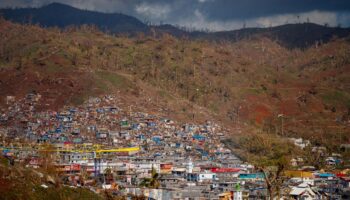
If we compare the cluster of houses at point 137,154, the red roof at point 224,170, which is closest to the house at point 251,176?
the cluster of houses at point 137,154

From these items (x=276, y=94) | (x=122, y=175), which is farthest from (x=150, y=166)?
(x=276, y=94)

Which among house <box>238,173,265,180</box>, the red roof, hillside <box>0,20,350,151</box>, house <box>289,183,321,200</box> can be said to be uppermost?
hillside <box>0,20,350,151</box>

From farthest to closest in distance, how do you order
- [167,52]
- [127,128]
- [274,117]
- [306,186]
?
[167,52] → [274,117] → [127,128] → [306,186]

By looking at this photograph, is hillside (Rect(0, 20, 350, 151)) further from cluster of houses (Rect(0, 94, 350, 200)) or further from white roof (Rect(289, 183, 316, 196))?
white roof (Rect(289, 183, 316, 196))

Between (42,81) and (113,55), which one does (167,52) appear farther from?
(42,81)

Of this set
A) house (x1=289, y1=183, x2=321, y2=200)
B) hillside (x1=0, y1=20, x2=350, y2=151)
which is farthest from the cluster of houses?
hillside (x1=0, y1=20, x2=350, y2=151)

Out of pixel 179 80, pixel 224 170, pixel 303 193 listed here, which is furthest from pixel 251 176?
pixel 179 80

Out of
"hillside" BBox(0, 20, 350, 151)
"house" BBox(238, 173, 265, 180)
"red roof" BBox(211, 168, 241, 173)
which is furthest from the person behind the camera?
"hillside" BBox(0, 20, 350, 151)
